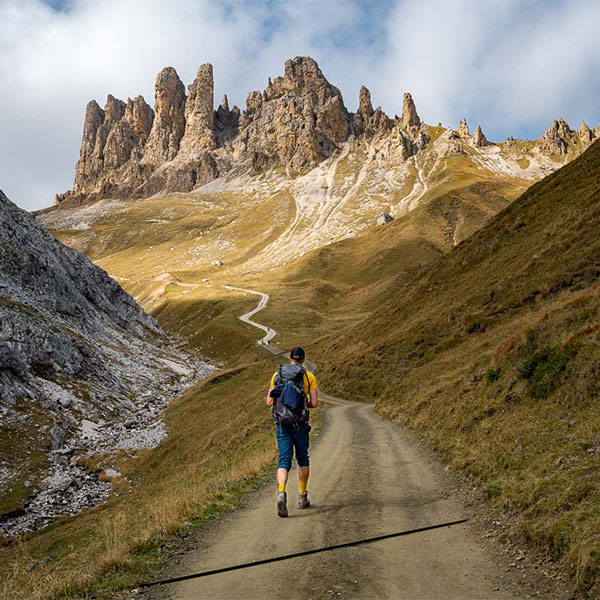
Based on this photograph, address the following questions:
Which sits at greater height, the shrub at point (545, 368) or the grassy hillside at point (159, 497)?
the shrub at point (545, 368)

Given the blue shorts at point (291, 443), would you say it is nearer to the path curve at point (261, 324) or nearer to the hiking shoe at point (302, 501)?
the hiking shoe at point (302, 501)

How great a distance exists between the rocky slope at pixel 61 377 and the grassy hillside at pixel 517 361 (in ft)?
68.5

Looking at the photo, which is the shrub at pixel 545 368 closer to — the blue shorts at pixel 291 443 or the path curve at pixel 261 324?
the blue shorts at pixel 291 443

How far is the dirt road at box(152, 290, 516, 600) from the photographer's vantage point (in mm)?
6145

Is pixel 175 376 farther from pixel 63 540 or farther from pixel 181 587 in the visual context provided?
pixel 181 587

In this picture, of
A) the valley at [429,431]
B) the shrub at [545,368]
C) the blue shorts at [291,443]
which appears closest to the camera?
the valley at [429,431]

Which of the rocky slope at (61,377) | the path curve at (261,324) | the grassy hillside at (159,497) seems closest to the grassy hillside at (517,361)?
the grassy hillside at (159,497)

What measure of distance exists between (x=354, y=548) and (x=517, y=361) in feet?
43.2

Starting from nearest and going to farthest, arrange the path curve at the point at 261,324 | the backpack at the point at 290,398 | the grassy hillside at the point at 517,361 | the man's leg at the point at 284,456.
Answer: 1. the grassy hillside at the point at 517,361
2. the man's leg at the point at 284,456
3. the backpack at the point at 290,398
4. the path curve at the point at 261,324

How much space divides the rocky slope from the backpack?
2177 cm

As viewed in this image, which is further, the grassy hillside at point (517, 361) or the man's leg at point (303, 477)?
the man's leg at point (303, 477)

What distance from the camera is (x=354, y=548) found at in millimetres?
7453

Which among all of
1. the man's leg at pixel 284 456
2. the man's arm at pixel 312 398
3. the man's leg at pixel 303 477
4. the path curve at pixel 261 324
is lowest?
the man's leg at pixel 303 477

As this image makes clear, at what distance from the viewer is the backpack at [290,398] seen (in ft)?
32.1
